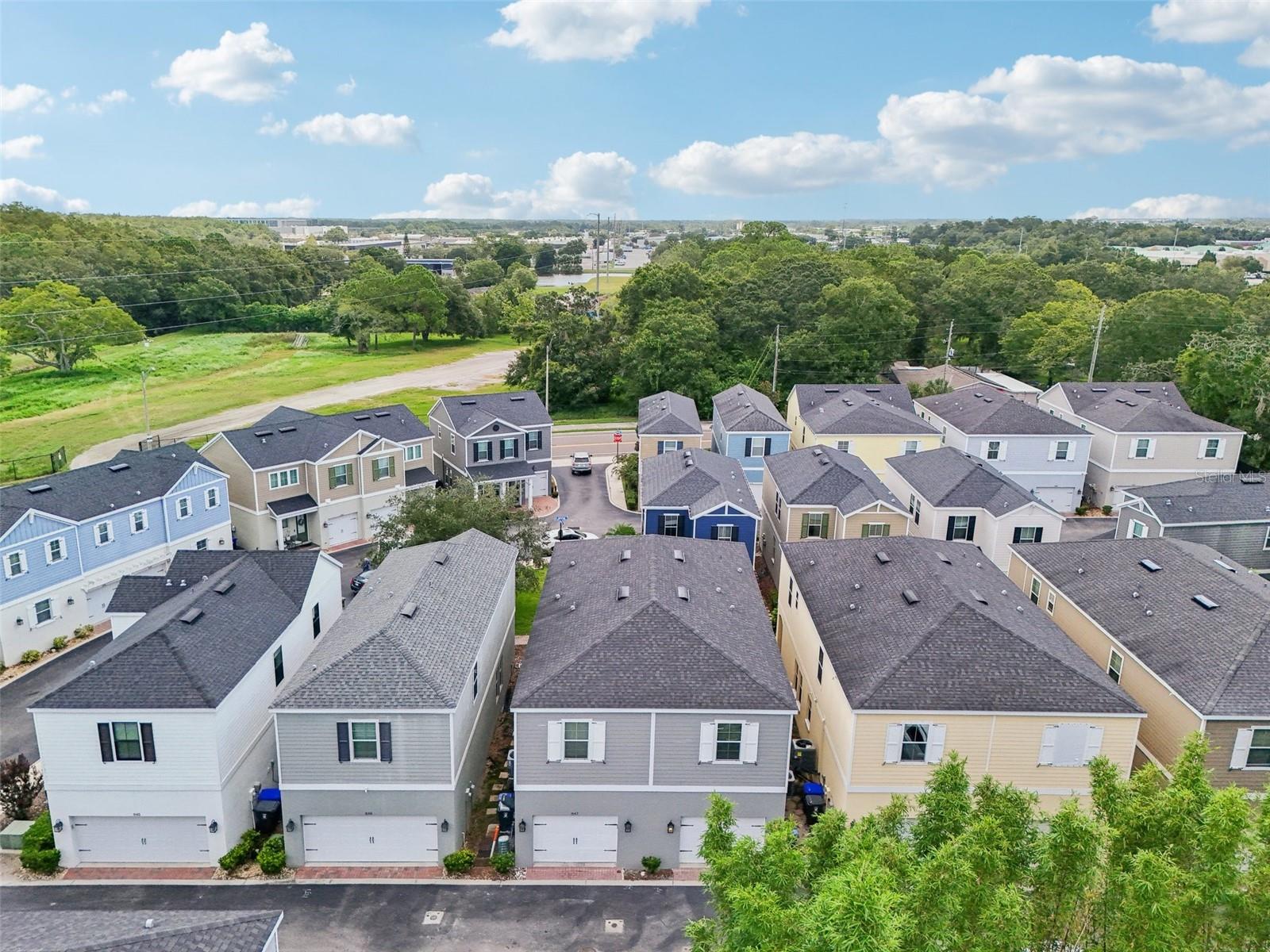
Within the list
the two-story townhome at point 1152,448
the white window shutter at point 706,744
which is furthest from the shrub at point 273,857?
the two-story townhome at point 1152,448

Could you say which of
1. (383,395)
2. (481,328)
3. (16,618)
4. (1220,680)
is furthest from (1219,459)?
(481,328)

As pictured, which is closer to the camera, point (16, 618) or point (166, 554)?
point (16, 618)

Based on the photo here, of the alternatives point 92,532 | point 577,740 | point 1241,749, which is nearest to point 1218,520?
point 1241,749

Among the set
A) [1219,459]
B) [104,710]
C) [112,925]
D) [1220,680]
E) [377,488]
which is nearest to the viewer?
[112,925]

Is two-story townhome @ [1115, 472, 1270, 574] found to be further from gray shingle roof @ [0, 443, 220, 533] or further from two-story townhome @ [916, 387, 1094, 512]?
gray shingle roof @ [0, 443, 220, 533]

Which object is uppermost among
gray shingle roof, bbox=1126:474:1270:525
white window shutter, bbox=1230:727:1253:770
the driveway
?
gray shingle roof, bbox=1126:474:1270:525

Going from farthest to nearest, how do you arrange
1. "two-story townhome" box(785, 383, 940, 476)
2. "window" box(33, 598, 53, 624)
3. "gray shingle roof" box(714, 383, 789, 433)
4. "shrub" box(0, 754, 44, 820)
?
"gray shingle roof" box(714, 383, 789, 433) → "two-story townhome" box(785, 383, 940, 476) → "window" box(33, 598, 53, 624) → "shrub" box(0, 754, 44, 820)

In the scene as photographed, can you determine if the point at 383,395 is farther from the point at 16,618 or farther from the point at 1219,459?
the point at 1219,459

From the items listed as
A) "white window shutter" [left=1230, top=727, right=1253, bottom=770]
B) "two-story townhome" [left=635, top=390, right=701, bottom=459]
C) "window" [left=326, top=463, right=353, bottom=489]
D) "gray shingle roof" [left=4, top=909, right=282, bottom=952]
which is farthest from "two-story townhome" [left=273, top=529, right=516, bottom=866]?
"two-story townhome" [left=635, top=390, right=701, bottom=459]
